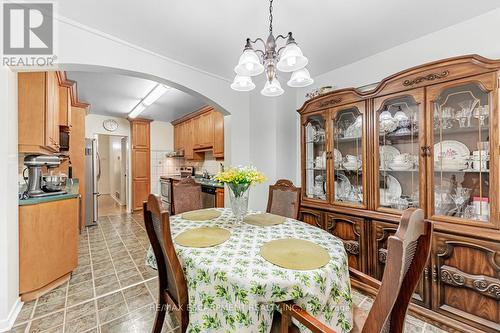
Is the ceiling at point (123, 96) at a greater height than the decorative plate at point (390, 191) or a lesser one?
greater

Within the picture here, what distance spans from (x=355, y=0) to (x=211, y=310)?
223 centimetres

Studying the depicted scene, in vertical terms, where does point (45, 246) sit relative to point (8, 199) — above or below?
below

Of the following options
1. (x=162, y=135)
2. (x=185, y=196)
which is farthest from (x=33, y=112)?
(x=162, y=135)

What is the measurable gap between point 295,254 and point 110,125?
593 centimetres

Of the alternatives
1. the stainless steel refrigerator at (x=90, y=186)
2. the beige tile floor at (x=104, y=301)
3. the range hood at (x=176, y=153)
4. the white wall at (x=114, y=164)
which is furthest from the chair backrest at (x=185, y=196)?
the white wall at (x=114, y=164)

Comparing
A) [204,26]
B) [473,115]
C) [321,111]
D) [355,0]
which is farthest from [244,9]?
[473,115]

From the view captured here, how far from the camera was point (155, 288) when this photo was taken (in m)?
2.15

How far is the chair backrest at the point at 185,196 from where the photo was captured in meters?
2.43

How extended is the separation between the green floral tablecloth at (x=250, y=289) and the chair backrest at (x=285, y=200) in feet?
3.04

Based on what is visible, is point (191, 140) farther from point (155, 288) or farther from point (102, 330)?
point (102, 330)

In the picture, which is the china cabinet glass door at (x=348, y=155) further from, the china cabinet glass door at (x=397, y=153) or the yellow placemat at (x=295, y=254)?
the yellow placemat at (x=295, y=254)

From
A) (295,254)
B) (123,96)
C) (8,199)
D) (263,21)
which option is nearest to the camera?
(295,254)

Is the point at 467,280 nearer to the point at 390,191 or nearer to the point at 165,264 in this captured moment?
the point at 390,191

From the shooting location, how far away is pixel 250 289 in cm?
90
